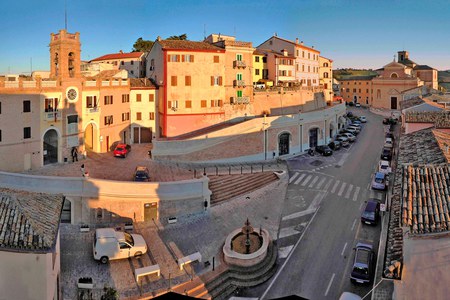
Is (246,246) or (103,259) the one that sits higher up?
(246,246)

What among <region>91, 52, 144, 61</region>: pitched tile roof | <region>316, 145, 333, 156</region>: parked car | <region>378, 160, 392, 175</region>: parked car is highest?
<region>91, 52, 144, 61</region>: pitched tile roof

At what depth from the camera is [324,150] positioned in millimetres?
44594

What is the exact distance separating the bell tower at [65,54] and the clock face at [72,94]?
3.85 ft

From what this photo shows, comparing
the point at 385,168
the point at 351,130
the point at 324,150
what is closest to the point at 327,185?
the point at 385,168

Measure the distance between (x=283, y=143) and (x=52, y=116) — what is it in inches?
910

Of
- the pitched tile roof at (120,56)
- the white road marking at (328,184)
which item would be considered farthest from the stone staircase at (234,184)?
the pitched tile roof at (120,56)

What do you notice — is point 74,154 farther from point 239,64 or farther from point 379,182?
point 379,182

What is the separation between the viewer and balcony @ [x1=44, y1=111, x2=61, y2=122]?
109ft

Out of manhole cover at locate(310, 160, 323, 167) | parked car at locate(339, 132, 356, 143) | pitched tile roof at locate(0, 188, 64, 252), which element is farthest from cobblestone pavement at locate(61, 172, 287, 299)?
parked car at locate(339, 132, 356, 143)

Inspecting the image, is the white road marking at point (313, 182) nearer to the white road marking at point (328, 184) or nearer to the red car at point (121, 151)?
the white road marking at point (328, 184)

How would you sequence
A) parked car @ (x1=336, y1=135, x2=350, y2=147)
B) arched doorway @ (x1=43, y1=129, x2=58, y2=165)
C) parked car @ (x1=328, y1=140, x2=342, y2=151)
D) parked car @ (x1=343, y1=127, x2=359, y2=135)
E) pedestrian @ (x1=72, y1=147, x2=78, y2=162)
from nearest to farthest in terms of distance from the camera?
arched doorway @ (x1=43, y1=129, x2=58, y2=165)
pedestrian @ (x1=72, y1=147, x2=78, y2=162)
parked car @ (x1=328, y1=140, x2=342, y2=151)
parked car @ (x1=336, y1=135, x2=350, y2=147)
parked car @ (x1=343, y1=127, x2=359, y2=135)

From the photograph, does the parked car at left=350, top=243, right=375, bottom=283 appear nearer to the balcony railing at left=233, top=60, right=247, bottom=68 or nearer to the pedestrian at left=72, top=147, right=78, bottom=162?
the pedestrian at left=72, top=147, right=78, bottom=162

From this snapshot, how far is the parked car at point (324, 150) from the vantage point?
44.3 metres

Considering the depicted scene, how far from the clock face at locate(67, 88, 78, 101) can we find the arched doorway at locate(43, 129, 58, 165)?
10.8 ft
